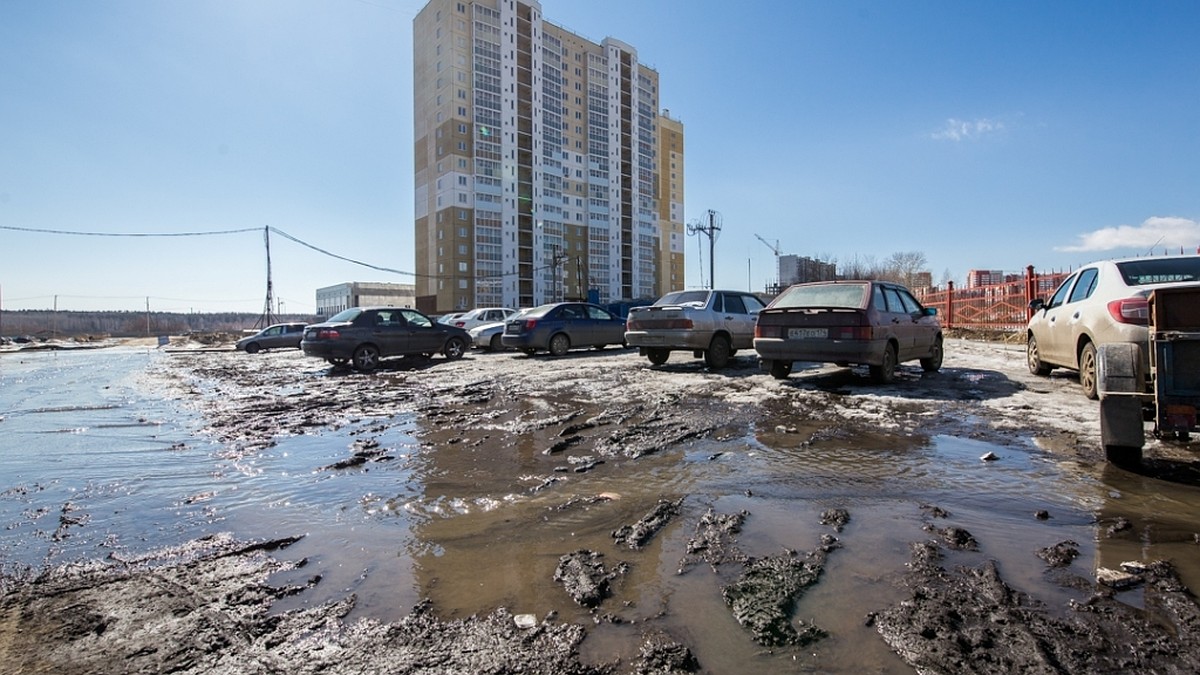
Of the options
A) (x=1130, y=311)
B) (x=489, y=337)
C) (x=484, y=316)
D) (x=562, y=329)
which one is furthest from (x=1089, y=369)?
(x=484, y=316)

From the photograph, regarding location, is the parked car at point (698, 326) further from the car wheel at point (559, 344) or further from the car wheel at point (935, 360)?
the car wheel at point (559, 344)

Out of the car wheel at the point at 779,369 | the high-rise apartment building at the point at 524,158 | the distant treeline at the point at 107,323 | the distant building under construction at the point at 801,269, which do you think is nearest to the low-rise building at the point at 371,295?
the distant treeline at the point at 107,323

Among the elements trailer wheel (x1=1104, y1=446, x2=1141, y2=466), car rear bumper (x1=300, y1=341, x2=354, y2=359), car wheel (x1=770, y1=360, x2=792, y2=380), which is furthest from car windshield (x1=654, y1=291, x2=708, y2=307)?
car rear bumper (x1=300, y1=341, x2=354, y2=359)

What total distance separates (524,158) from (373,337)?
60.8m

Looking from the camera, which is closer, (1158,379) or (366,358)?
(1158,379)

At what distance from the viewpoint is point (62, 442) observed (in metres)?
5.42

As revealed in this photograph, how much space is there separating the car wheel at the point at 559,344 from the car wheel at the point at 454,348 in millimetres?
2530

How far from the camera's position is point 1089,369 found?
629 centimetres

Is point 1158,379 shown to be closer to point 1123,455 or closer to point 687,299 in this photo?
point 1123,455

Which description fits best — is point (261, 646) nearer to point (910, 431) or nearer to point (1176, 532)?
point (1176, 532)

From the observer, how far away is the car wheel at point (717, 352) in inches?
404

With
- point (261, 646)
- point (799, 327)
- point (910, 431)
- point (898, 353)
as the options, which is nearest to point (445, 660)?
point (261, 646)

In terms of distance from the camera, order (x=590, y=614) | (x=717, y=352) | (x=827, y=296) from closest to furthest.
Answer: (x=590, y=614), (x=827, y=296), (x=717, y=352)

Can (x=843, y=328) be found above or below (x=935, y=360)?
above
